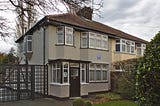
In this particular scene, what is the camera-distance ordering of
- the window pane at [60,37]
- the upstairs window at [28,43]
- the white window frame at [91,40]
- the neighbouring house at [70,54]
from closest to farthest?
the neighbouring house at [70,54] < the window pane at [60,37] < the white window frame at [91,40] < the upstairs window at [28,43]

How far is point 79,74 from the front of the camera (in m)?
21.8

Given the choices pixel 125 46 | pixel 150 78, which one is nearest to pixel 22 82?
pixel 125 46

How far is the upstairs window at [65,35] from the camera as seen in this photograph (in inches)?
832

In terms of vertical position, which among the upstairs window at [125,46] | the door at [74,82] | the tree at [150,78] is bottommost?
the door at [74,82]

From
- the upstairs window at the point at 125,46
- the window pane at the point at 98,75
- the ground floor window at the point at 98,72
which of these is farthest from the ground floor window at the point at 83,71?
the upstairs window at the point at 125,46

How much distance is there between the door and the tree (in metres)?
13.6

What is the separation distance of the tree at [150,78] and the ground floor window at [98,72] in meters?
16.3

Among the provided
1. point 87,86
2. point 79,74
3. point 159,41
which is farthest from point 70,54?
point 159,41

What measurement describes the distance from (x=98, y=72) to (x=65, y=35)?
234 inches

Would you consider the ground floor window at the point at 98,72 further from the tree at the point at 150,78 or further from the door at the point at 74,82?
the tree at the point at 150,78

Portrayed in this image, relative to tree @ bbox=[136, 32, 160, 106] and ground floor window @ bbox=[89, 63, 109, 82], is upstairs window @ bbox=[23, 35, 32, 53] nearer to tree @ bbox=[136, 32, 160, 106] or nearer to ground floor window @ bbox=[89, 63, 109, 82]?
ground floor window @ bbox=[89, 63, 109, 82]

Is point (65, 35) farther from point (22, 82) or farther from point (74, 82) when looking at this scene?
point (22, 82)

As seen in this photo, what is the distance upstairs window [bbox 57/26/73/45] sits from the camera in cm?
2114

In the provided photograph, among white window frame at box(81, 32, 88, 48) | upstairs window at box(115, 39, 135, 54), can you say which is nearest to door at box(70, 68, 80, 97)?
white window frame at box(81, 32, 88, 48)
